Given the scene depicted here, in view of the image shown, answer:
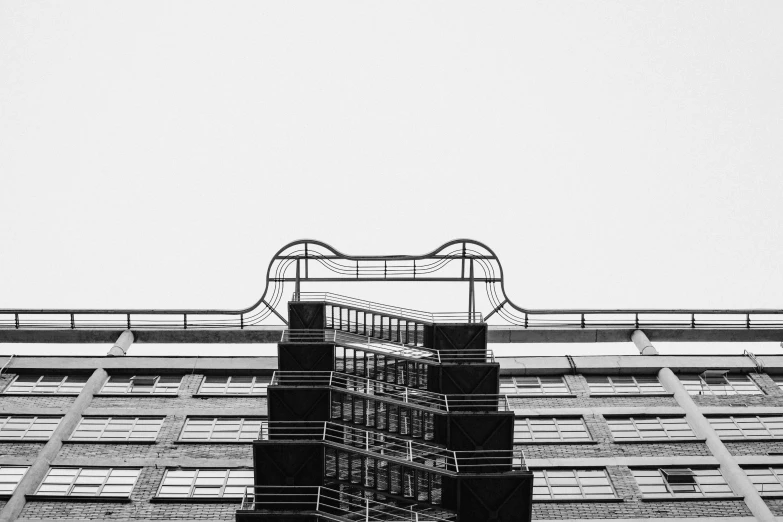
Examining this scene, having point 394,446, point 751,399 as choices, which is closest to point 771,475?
point 751,399

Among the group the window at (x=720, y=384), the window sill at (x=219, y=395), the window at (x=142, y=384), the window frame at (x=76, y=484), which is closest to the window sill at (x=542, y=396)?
the window at (x=720, y=384)

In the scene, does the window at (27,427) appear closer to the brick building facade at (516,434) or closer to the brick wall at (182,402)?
the brick building facade at (516,434)

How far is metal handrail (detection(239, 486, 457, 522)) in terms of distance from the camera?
21.7m

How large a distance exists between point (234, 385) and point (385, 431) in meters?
8.30

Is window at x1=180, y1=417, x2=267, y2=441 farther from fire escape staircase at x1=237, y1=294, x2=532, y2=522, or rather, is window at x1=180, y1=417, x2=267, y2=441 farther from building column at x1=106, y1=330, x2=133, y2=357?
building column at x1=106, y1=330, x2=133, y2=357

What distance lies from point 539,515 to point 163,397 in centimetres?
1178

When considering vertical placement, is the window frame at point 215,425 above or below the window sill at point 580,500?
above

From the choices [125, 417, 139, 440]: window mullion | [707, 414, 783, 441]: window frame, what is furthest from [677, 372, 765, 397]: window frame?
[125, 417, 139, 440]: window mullion

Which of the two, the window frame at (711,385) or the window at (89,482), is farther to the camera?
the window frame at (711,385)

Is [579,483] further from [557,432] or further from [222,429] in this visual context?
[222,429]

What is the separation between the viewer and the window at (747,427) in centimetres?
2850

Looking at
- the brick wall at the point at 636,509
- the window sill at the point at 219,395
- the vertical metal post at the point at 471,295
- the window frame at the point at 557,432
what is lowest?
the brick wall at the point at 636,509

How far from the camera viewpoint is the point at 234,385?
30.8 m

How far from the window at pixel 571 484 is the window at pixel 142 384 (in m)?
11.3
